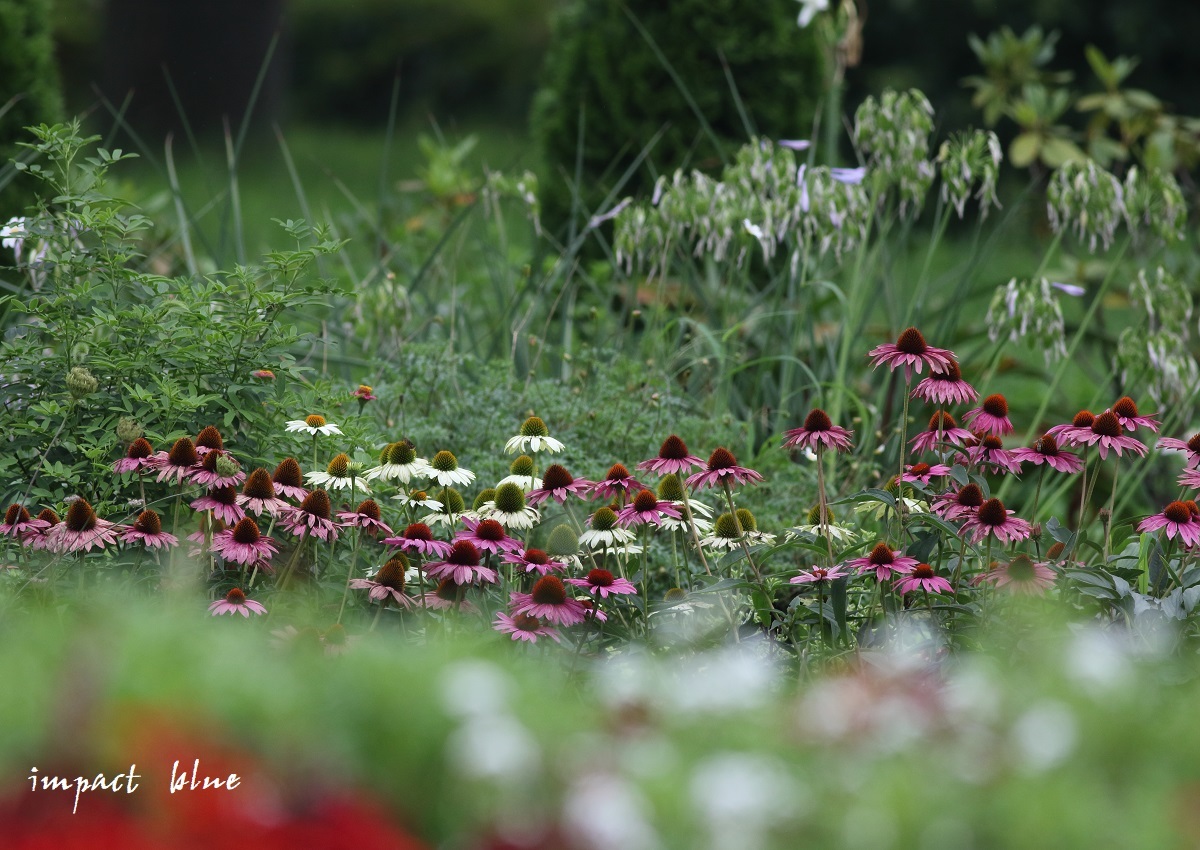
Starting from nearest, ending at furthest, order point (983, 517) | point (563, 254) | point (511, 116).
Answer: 1. point (983, 517)
2. point (563, 254)
3. point (511, 116)

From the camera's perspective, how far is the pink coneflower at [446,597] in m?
2.15

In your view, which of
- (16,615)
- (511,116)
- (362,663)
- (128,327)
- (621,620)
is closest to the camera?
(362,663)

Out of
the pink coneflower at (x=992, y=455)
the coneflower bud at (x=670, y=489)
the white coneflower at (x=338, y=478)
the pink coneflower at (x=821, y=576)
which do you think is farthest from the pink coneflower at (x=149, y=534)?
the pink coneflower at (x=992, y=455)

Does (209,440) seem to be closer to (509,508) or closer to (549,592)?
(509,508)

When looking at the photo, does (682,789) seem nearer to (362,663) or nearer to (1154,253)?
(362,663)

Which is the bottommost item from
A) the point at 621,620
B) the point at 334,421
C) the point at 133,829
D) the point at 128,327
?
the point at 621,620

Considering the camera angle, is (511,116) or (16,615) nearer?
(16,615)

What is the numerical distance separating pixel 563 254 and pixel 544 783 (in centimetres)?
314

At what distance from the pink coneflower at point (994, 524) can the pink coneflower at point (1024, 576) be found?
2.2 inches

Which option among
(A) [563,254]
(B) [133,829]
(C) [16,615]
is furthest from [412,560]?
(A) [563,254]

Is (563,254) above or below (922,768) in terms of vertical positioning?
below

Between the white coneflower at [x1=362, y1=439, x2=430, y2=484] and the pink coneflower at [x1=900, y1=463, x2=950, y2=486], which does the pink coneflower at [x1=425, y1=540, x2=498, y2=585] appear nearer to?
the white coneflower at [x1=362, y1=439, x2=430, y2=484]

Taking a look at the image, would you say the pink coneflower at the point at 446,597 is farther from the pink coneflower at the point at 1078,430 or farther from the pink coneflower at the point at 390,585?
the pink coneflower at the point at 1078,430

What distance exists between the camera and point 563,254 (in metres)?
4.02
